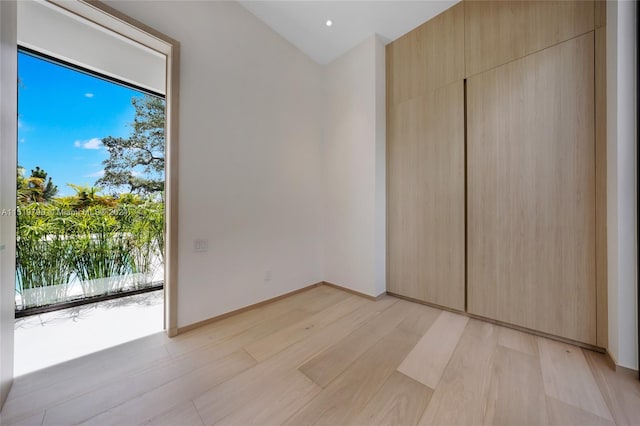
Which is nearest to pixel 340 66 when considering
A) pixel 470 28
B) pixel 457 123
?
pixel 470 28

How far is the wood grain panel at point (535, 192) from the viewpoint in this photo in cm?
166

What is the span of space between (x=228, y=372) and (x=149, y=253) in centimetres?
219

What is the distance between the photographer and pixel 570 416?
113cm

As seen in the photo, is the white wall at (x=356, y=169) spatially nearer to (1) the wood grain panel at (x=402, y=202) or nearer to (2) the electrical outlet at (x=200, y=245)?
(1) the wood grain panel at (x=402, y=202)

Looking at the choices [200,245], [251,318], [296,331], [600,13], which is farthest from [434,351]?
[600,13]

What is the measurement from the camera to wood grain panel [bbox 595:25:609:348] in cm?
156

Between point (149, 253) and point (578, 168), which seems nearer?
point (578, 168)

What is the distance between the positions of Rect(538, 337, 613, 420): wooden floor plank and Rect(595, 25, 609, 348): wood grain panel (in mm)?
242

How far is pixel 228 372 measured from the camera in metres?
1.44

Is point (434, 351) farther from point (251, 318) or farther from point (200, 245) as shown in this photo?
point (200, 245)

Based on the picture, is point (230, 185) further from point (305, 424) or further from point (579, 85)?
point (579, 85)

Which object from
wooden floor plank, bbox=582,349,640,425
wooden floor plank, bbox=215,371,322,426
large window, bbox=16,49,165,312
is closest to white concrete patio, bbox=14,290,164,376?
large window, bbox=16,49,165,312

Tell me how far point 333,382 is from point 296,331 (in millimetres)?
647

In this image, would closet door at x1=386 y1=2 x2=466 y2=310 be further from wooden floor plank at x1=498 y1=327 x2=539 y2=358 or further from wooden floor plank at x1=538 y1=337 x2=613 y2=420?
wooden floor plank at x1=538 y1=337 x2=613 y2=420
